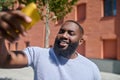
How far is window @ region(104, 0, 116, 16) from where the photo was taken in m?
19.9

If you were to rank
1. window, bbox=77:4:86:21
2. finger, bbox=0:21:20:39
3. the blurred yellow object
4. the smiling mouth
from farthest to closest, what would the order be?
window, bbox=77:4:86:21
the smiling mouth
the blurred yellow object
finger, bbox=0:21:20:39

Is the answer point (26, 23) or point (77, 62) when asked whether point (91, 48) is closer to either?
point (77, 62)

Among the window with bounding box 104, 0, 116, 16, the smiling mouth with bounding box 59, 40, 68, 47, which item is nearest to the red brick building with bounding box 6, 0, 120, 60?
the window with bounding box 104, 0, 116, 16

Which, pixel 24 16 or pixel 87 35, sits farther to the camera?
pixel 87 35

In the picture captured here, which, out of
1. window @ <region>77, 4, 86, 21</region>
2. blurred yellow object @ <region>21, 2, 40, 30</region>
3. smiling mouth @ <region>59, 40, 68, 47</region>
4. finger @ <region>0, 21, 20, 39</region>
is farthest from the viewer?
window @ <region>77, 4, 86, 21</region>

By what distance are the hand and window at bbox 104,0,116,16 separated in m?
18.8

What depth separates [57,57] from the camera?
3072 millimetres

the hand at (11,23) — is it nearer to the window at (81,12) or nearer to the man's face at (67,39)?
the man's face at (67,39)

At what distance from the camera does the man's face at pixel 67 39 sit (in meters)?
2.95

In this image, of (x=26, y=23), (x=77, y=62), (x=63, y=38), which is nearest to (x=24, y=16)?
(x=26, y=23)

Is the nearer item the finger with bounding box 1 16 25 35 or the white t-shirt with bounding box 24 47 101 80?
the finger with bounding box 1 16 25 35

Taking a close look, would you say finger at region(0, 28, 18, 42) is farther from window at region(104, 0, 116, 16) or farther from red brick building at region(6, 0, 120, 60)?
window at region(104, 0, 116, 16)

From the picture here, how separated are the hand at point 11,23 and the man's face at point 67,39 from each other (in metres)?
1.49

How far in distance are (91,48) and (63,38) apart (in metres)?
18.8
